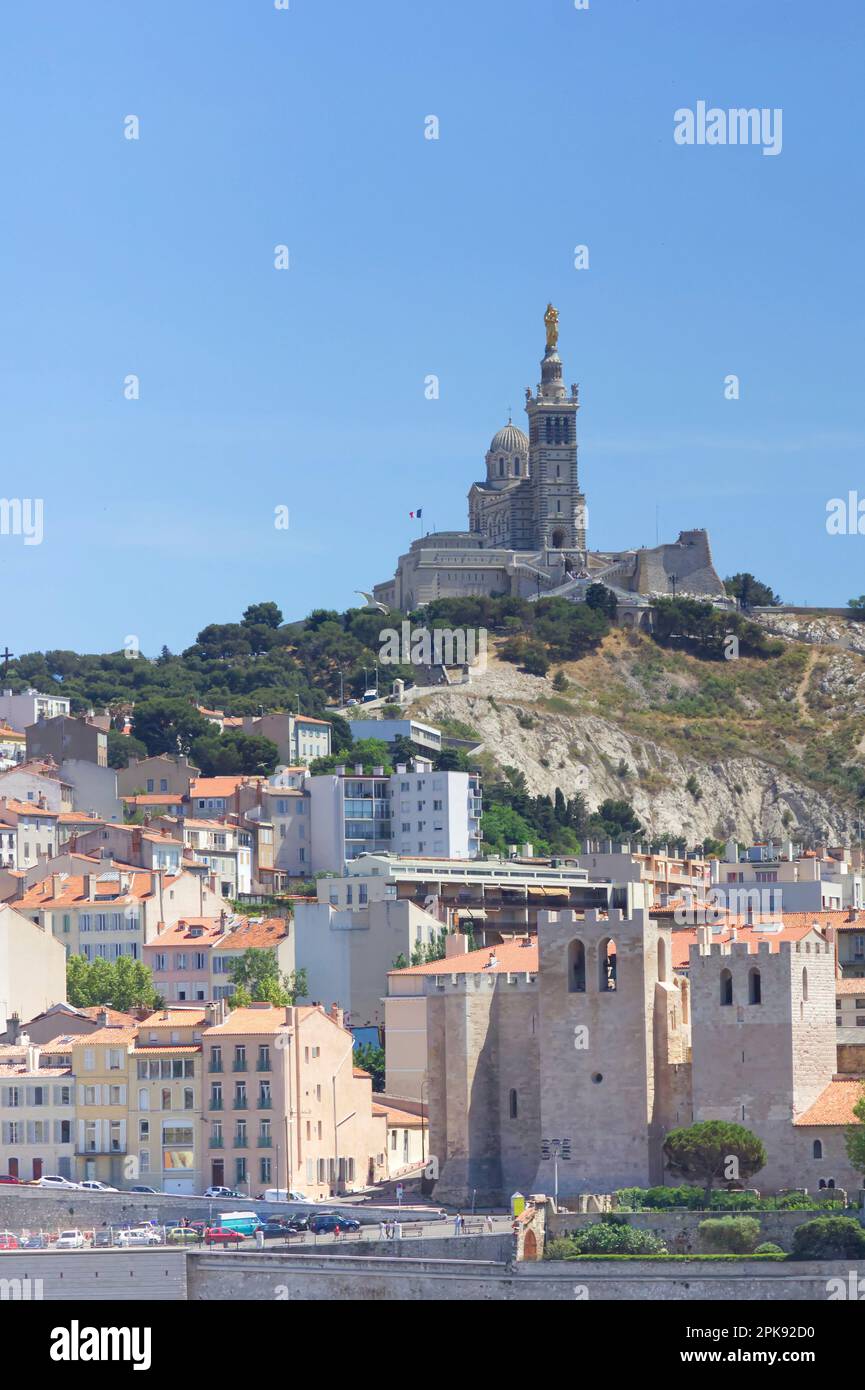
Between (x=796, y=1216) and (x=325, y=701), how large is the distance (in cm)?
11265

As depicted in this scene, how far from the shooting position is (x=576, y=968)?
291 ft

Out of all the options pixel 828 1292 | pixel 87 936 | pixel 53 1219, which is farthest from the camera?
pixel 87 936

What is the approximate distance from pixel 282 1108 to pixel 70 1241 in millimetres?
9937

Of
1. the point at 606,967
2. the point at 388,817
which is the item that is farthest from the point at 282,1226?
the point at 388,817

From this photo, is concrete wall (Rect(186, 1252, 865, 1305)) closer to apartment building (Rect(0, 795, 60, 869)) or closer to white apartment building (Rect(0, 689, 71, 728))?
apartment building (Rect(0, 795, 60, 869))

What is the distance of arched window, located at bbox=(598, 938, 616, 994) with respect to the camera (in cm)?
8806

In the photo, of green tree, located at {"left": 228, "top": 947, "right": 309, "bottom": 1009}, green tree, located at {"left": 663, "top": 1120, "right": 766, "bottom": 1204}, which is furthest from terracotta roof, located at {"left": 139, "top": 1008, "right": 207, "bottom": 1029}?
green tree, located at {"left": 663, "top": 1120, "right": 766, "bottom": 1204}

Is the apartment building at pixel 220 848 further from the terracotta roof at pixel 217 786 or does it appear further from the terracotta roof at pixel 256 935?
the terracotta roof at pixel 256 935

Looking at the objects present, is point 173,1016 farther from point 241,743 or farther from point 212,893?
point 241,743


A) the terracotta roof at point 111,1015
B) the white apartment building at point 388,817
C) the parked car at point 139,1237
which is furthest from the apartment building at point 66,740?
the parked car at point 139,1237

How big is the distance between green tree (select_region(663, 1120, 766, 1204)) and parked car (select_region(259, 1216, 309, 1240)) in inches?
370

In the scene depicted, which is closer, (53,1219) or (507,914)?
(53,1219)

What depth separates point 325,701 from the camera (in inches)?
7569
